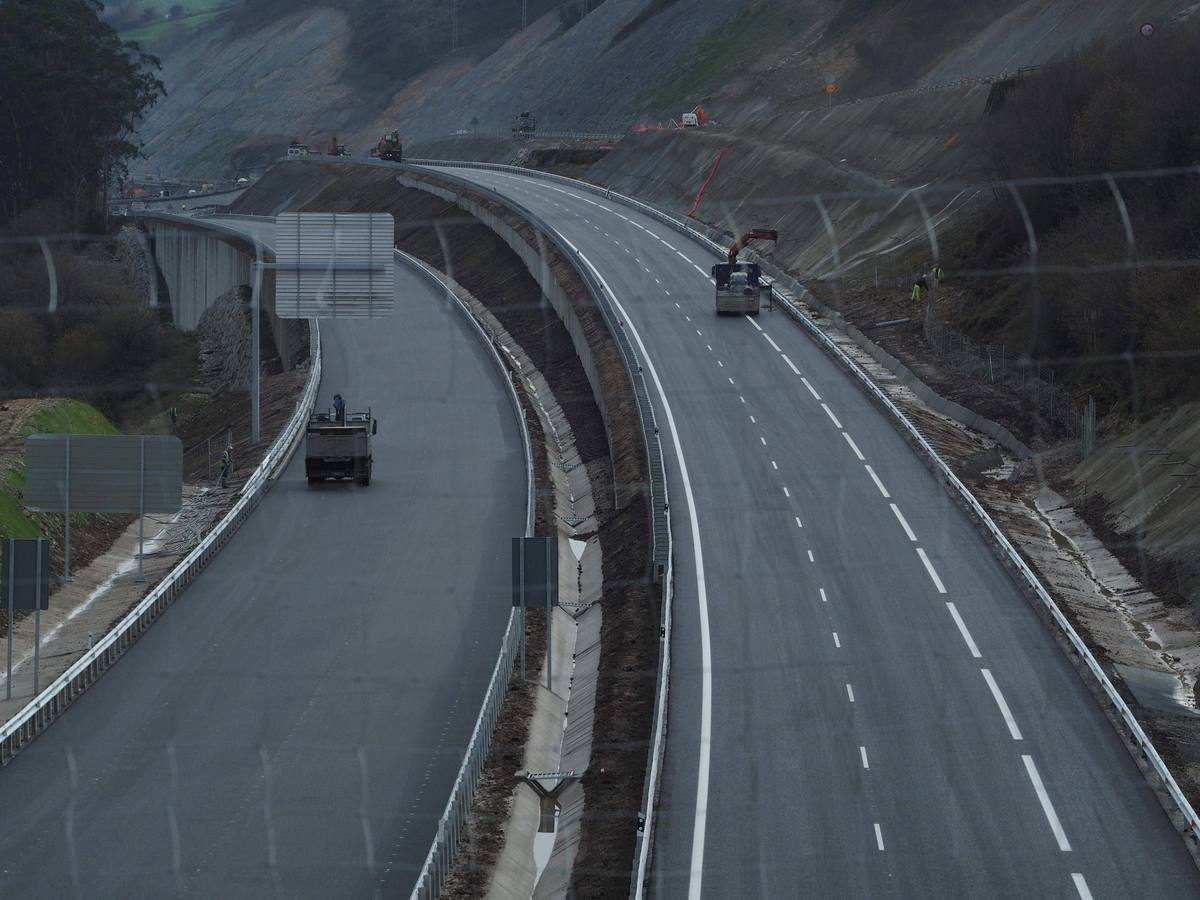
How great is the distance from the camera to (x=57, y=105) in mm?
111438

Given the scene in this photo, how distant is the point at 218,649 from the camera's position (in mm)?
29453

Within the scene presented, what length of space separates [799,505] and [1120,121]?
23.8 m

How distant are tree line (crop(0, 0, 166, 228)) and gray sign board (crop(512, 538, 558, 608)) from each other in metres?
89.5

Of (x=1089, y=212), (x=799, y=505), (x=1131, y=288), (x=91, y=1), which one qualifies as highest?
(x=91, y=1)

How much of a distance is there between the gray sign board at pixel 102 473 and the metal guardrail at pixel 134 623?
1.65 meters

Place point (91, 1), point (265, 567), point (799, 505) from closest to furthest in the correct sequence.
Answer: point (265, 567) → point (799, 505) → point (91, 1)

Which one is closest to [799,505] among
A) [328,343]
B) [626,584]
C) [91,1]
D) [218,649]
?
[626,584]

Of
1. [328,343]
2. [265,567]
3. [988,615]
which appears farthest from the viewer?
[328,343]

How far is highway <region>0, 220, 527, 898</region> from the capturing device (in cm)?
2006

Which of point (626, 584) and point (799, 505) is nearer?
point (626, 584)

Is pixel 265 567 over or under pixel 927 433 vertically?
under

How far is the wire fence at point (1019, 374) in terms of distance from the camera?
47.2 metres

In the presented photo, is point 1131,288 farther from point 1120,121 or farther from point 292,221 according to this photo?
point 292,221

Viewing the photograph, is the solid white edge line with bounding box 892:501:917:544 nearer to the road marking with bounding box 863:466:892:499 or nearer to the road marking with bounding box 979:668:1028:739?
the road marking with bounding box 863:466:892:499
